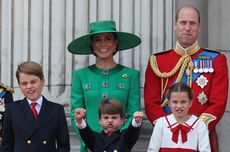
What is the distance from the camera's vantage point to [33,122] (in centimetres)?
525

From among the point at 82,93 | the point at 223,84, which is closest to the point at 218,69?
the point at 223,84

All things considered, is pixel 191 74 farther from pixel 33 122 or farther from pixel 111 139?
pixel 33 122

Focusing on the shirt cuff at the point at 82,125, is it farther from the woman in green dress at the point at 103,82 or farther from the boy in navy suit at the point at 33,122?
the woman in green dress at the point at 103,82

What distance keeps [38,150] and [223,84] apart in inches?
54.0

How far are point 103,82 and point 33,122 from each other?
0.68m

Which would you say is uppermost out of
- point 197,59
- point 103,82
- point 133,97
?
point 197,59

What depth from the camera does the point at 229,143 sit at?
709cm

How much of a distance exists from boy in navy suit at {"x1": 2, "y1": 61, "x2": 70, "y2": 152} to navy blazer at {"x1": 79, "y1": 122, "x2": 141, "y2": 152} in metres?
0.15

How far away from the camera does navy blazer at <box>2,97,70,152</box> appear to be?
17.1 feet

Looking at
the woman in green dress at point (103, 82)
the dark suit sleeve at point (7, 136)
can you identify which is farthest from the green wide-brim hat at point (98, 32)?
the dark suit sleeve at point (7, 136)

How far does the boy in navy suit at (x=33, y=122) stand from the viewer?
523 cm

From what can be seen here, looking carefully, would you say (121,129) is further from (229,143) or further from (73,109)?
(229,143)

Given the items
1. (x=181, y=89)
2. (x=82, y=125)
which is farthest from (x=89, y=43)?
(x=181, y=89)

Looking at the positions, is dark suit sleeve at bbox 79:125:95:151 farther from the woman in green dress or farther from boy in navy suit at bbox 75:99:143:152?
the woman in green dress
